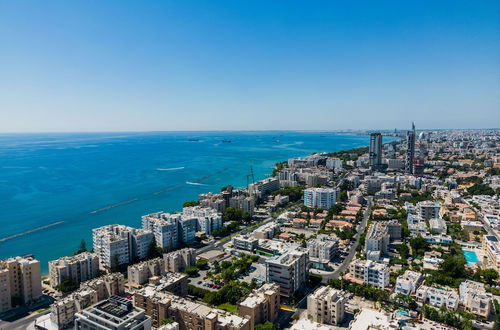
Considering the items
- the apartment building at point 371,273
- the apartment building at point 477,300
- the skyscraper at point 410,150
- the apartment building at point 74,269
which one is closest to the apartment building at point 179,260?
the apartment building at point 74,269

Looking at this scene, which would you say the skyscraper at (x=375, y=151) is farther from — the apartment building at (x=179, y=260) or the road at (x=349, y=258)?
the apartment building at (x=179, y=260)

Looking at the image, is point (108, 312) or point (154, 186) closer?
point (108, 312)

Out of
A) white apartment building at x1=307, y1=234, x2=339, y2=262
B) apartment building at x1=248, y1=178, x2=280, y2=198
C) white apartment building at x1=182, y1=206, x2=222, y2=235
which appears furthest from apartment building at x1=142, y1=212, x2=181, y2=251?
apartment building at x1=248, y1=178, x2=280, y2=198

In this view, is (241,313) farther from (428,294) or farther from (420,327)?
(428,294)

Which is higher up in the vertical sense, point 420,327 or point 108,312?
point 108,312

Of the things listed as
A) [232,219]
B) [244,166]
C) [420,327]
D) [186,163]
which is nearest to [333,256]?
[420,327]

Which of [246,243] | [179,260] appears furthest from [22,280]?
[246,243]

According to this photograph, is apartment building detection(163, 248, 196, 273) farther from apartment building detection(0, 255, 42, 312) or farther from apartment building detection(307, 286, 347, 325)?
apartment building detection(307, 286, 347, 325)
